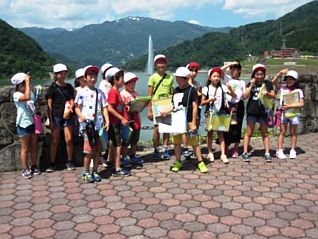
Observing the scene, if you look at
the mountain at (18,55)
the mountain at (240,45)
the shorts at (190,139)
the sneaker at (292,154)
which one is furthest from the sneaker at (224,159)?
the mountain at (240,45)

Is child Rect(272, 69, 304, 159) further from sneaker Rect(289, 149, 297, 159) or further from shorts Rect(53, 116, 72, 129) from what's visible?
shorts Rect(53, 116, 72, 129)

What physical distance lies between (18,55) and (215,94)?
9733cm

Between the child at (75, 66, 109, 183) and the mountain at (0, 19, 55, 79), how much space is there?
75776 mm

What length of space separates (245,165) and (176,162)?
43.7 inches

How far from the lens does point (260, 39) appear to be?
166 m

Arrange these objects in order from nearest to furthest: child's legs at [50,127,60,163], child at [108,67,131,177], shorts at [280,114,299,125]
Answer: child at [108,67,131,177], child's legs at [50,127,60,163], shorts at [280,114,299,125]

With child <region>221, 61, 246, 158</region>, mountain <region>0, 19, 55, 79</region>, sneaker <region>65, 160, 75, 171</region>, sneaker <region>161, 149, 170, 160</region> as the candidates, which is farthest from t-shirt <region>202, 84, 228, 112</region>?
mountain <region>0, 19, 55, 79</region>

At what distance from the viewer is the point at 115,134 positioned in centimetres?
564

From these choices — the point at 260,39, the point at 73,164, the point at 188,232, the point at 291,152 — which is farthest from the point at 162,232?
the point at 260,39

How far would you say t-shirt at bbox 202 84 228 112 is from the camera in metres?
6.12

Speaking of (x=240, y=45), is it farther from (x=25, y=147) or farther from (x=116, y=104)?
(x=25, y=147)

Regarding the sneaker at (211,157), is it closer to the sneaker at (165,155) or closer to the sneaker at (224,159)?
the sneaker at (224,159)

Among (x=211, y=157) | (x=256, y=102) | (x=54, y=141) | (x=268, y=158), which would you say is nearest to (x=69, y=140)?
(x=54, y=141)

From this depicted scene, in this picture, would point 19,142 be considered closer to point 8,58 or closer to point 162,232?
point 162,232
